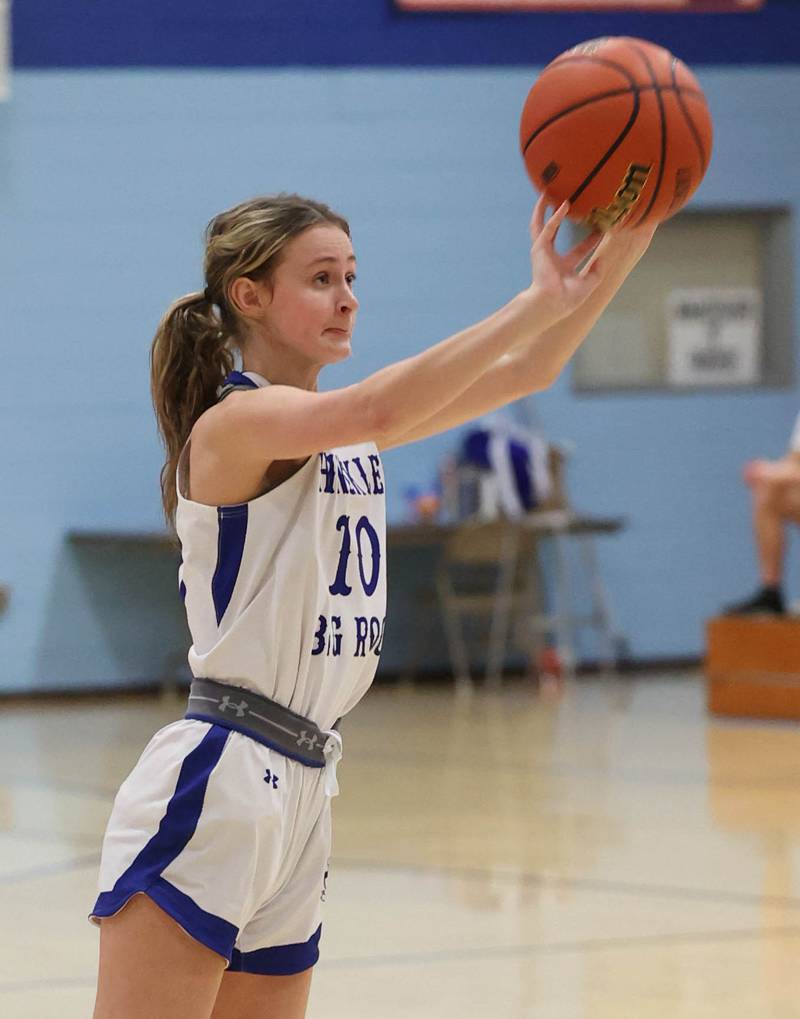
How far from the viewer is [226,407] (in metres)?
2.35

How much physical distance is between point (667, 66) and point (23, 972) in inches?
102

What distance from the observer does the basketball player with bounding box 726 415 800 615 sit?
8.51 meters

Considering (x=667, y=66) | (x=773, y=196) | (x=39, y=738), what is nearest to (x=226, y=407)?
(x=667, y=66)

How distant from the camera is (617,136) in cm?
254

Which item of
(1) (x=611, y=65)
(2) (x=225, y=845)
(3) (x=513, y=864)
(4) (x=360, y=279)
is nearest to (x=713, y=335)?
(4) (x=360, y=279)

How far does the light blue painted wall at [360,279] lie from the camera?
9.59m

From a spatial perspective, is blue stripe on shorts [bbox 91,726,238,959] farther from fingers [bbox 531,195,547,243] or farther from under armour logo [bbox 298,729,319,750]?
fingers [bbox 531,195,547,243]

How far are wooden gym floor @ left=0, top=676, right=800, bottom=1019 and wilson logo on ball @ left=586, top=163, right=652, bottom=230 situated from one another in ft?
6.43

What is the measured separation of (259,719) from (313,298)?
→ 1.82ft

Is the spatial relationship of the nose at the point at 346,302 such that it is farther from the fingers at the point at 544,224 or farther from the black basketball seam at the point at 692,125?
the black basketball seam at the point at 692,125

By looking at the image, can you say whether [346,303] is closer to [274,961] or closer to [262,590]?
[262,590]

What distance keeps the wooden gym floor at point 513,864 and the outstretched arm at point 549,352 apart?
183 cm

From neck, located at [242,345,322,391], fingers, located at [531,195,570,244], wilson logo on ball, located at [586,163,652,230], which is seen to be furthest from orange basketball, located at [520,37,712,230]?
neck, located at [242,345,322,391]

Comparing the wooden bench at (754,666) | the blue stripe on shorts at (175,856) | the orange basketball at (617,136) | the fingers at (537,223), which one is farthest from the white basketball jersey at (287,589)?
the wooden bench at (754,666)
